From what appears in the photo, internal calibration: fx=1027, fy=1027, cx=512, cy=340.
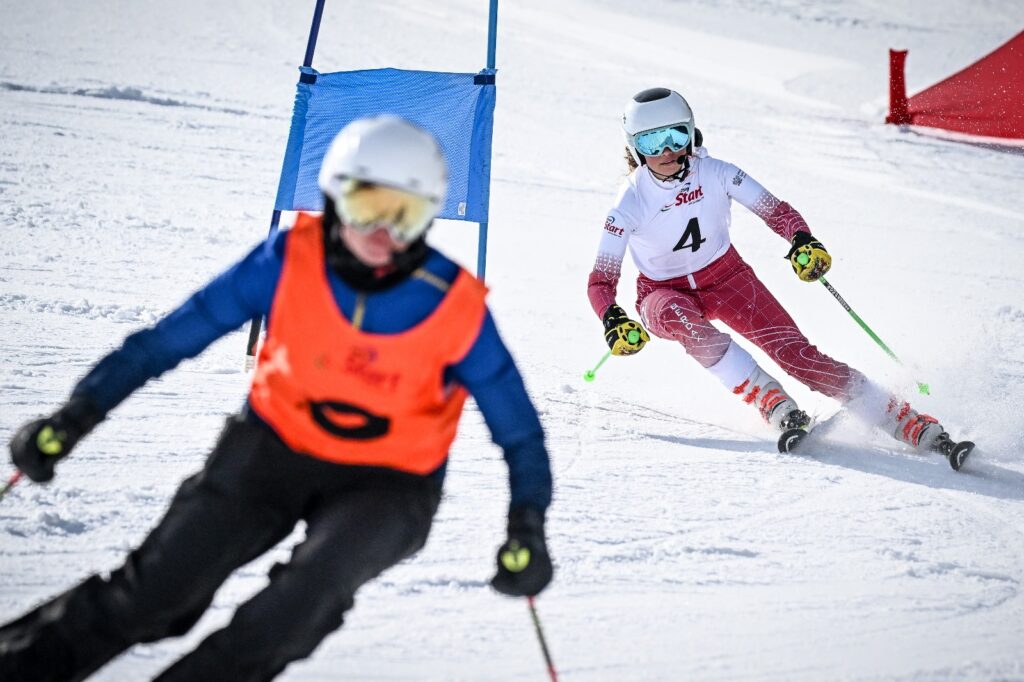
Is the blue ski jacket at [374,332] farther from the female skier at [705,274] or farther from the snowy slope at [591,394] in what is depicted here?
the female skier at [705,274]

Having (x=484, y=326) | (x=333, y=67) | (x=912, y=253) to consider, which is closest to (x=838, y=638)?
(x=484, y=326)

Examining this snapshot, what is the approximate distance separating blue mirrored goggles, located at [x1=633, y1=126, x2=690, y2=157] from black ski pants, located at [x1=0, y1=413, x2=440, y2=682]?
2.78 m

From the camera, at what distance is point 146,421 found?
4340mm

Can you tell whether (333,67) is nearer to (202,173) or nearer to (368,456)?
(202,173)

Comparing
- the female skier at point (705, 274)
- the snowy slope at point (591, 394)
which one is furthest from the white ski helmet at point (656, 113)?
the snowy slope at point (591, 394)

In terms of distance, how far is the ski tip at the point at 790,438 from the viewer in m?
4.64

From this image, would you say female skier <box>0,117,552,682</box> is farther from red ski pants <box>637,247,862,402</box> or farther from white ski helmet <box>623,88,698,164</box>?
red ski pants <box>637,247,862,402</box>

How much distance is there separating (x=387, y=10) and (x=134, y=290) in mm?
14514

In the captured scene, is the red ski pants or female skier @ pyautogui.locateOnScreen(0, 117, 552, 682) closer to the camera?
female skier @ pyautogui.locateOnScreen(0, 117, 552, 682)

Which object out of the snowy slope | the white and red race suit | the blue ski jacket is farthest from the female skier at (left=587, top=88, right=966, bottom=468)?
the blue ski jacket

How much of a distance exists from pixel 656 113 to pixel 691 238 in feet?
2.28

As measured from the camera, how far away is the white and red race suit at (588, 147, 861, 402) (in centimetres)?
490

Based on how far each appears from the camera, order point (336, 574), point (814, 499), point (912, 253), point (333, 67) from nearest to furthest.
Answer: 1. point (336, 574)
2. point (814, 499)
3. point (912, 253)
4. point (333, 67)

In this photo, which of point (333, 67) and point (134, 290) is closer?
point (134, 290)
